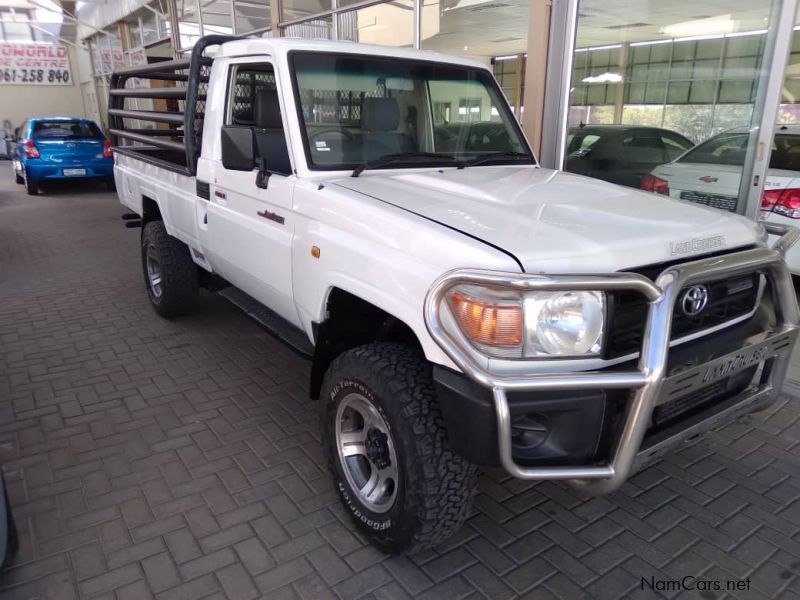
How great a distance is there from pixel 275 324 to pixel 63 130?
11943mm

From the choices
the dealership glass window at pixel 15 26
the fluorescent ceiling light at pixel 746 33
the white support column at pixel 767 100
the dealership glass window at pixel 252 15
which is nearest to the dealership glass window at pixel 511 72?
the fluorescent ceiling light at pixel 746 33

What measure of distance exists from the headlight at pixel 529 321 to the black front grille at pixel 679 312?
7 cm

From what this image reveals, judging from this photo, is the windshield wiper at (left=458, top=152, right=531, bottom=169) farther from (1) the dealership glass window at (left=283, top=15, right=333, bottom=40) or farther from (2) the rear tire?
(2) the rear tire

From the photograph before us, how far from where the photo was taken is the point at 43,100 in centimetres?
2495

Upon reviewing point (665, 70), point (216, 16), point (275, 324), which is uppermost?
point (216, 16)

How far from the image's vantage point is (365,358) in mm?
2434

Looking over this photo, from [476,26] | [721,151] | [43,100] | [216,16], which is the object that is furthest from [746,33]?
[43,100]

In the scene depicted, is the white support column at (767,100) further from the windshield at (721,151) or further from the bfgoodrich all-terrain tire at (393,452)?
the bfgoodrich all-terrain tire at (393,452)

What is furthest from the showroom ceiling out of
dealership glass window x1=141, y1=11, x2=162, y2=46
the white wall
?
the white wall

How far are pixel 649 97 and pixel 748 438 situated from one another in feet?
11.8

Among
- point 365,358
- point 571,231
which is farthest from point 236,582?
point 571,231

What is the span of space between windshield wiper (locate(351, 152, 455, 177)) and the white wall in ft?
86.7

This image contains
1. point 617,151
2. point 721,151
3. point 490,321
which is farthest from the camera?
point 617,151

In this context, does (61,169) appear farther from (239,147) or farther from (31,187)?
(239,147)
